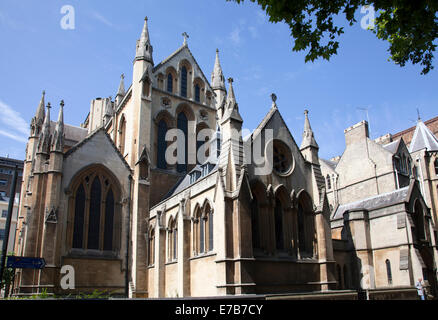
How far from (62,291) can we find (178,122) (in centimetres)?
1854

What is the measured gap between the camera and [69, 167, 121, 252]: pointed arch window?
26938 millimetres

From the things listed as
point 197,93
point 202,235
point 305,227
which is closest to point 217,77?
point 197,93

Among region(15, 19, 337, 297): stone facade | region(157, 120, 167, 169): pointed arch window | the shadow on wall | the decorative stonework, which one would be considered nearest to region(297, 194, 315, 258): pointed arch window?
region(15, 19, 337, 297): stone facade

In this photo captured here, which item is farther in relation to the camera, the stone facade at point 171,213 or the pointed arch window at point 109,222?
the pointed arch window at point 109,222

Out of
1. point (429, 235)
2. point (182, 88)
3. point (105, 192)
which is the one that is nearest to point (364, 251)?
point (429, 235)

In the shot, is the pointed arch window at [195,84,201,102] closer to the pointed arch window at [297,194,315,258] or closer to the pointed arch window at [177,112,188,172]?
the pointed arch window at [177,112,188,172]

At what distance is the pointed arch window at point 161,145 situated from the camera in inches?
1342

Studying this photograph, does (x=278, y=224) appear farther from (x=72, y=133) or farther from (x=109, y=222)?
(x=72, y=133)

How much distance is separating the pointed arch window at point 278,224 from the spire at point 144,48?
64.1 ft

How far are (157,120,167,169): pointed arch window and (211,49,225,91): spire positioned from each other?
7633 mm

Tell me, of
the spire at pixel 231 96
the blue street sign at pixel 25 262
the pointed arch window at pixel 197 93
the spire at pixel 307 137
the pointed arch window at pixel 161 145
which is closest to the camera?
the blue street sign at pixel 25 262

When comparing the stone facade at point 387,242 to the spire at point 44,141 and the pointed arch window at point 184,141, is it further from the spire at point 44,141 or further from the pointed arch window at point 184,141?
the spire at point 44,141

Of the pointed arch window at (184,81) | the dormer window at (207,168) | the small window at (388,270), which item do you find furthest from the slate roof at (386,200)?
the pointed arch window at (184,81)

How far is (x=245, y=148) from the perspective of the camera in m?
21.6
